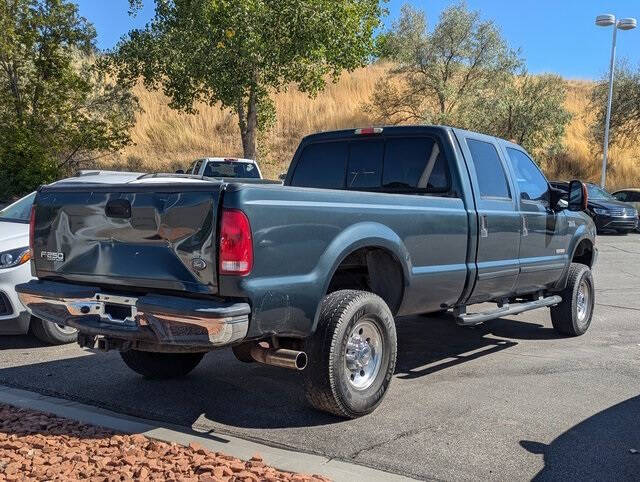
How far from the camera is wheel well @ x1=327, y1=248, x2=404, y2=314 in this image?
5.21 m

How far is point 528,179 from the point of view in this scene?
719 cm

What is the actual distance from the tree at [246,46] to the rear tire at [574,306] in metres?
14.6

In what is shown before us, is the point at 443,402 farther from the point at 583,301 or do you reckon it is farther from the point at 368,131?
the point at 583,301

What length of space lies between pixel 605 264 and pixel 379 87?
23878 millimetres

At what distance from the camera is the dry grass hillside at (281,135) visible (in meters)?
39.0

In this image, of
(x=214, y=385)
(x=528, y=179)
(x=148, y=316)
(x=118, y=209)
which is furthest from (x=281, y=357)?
(x=528, y=179)

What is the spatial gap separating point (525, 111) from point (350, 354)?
31.8 metres

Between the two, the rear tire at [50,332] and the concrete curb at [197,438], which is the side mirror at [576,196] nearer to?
the concrete curb at [197,438]

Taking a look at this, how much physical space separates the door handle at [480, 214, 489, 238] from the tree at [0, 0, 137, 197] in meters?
17.4

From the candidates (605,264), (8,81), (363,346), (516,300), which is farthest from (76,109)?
(363,346)

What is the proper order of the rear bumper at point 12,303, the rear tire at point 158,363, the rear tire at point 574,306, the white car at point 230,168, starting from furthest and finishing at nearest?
the white car at point 230,168 → the rear tire at point 574,306 → the rear bumper at point 12,303 → the rear tire at point 158,363

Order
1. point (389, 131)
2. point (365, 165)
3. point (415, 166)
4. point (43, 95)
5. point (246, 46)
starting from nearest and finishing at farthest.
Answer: point (415, 166), point (389, 131), point (365, 165), point (246, 46), point (43, 95)

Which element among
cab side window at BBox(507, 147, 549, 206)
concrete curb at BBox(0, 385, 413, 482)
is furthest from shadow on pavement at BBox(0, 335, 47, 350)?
cab side window at BBox(507, 147, 549, 206)

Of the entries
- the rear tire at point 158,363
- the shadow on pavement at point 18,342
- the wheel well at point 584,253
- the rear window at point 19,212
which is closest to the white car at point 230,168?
the rear window at point 19,212
